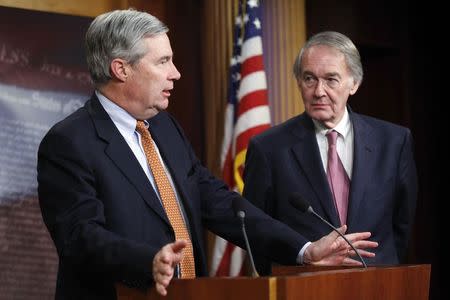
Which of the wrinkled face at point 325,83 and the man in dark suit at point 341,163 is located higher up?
the wrinkled face at point 325,83

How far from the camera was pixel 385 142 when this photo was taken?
4.56 meters

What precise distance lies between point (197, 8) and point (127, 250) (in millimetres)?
3895

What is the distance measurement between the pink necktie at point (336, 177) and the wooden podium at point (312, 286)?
108cm

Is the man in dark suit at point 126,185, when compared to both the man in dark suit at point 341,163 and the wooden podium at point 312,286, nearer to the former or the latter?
the wooden podium at point 312,286

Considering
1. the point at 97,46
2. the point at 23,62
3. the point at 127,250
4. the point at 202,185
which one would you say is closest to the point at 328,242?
the point at 202,185

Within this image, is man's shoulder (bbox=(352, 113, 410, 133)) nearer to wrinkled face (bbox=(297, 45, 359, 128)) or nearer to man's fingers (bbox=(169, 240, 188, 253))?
wrinkled face (bbox=(297, 45, 359, 128))

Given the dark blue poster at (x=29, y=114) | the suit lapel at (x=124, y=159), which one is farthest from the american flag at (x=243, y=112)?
the suit lapel at (x=124, y=159)

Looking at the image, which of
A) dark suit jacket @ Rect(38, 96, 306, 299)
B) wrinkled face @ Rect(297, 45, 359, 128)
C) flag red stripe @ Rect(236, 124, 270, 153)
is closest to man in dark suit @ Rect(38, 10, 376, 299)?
dark suit jacket @ Rect(38, 96, 306, 299)

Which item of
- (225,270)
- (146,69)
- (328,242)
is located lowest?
(225,270)

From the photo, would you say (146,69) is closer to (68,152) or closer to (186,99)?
(68,152)

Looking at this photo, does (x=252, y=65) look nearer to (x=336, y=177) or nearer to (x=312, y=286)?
(x=336, y=177)

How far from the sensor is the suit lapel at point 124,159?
3.28m

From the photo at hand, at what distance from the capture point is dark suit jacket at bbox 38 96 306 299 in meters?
2.99

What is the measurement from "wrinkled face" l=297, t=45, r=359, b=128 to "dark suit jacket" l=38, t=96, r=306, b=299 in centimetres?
96
